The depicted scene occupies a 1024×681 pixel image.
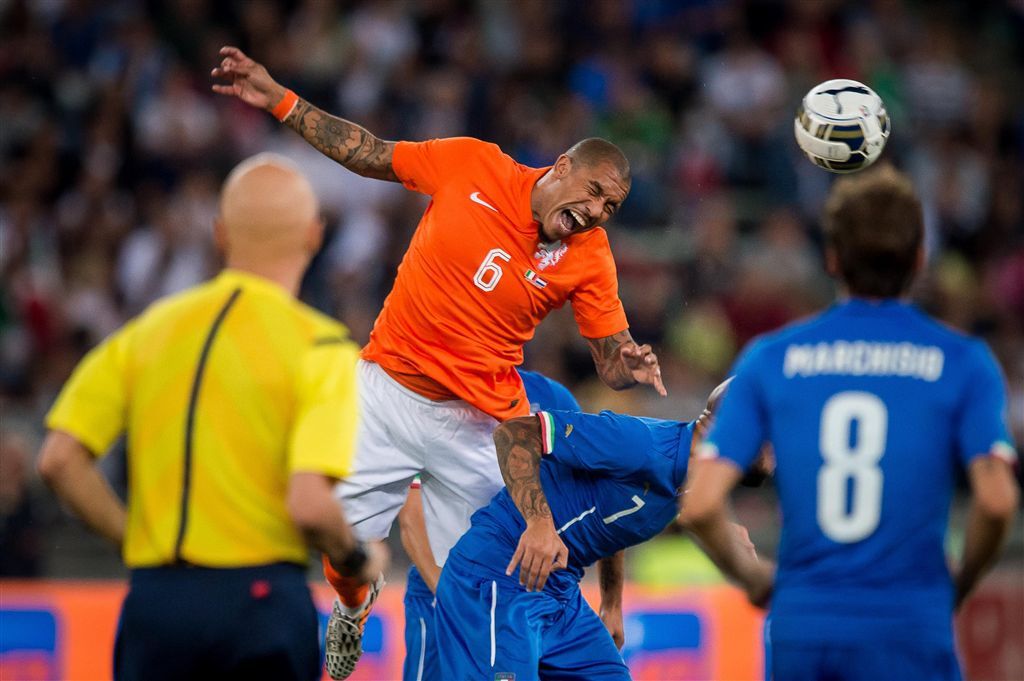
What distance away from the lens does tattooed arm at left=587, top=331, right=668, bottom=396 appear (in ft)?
21.6

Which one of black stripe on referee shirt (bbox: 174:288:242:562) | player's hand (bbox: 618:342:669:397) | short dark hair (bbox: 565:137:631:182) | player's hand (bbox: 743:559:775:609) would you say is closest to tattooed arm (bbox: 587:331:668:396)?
player's hand (bbox: 618:342:669:397)

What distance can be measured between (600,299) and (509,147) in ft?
20.8

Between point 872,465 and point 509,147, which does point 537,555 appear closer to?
point 872,465

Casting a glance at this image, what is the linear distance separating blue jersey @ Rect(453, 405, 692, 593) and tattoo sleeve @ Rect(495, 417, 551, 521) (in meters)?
0.06

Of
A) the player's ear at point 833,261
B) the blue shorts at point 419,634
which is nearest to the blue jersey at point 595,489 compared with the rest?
the blue shorts at point 419,634

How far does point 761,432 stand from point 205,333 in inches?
61.3

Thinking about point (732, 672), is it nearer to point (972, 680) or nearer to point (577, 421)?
point (972, 680)

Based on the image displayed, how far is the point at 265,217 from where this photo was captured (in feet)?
14.7

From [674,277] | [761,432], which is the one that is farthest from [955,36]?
[761,432]

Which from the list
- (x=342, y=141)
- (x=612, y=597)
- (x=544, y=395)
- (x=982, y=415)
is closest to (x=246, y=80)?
(x=342, y=141)

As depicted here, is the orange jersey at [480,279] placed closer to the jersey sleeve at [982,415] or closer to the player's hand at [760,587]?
the player's hand at [760,587]

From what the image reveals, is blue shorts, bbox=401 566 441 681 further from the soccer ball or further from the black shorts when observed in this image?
the soccer ball

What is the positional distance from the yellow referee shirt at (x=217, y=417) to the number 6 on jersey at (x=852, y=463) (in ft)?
4.24

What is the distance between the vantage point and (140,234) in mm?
13016
